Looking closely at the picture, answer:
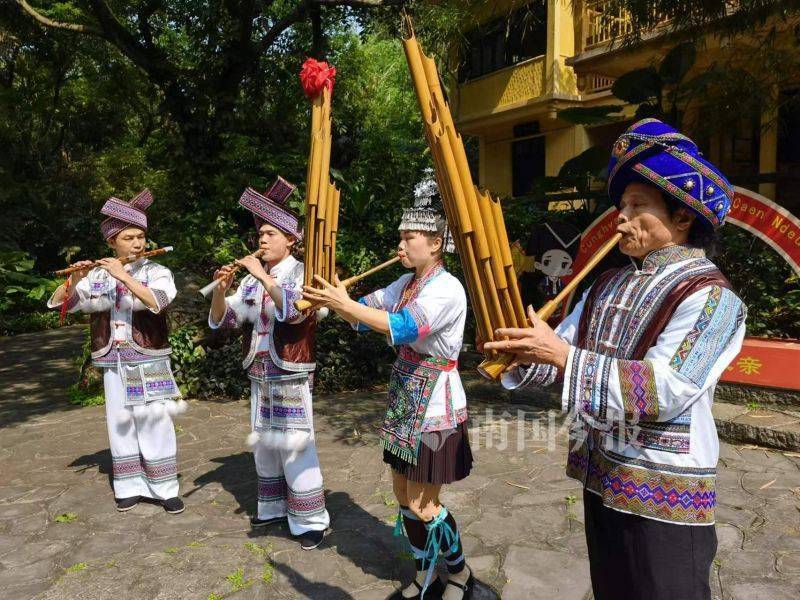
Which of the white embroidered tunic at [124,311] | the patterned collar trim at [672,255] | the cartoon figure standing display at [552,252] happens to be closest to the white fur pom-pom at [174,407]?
the white embroidered tunic at [124,311]

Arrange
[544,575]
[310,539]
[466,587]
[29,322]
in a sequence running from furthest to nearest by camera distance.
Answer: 1. [29,322]
2. [310,539]
3. [544,575]
4. [466,587]

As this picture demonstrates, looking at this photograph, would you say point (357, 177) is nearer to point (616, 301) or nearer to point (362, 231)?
point (362, 231)

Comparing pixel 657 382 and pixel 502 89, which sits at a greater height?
pixel 502 89

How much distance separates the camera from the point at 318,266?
111 inches

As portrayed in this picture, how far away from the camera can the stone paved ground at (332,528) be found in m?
3.53

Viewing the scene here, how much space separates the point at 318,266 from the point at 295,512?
1.91 metres

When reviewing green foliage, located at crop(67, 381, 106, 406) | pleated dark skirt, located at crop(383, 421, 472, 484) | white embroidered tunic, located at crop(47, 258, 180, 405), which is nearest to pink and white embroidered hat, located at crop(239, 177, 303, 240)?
white embroidered tunic, located at crop(47, 258, 180, 405)

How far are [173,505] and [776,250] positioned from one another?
5.44m

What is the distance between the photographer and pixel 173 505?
4.57 metres

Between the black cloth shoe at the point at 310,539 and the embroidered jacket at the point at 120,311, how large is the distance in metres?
1.72

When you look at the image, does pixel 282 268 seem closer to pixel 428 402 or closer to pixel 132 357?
pixel 132 357

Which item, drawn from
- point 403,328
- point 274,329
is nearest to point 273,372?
point 274,329

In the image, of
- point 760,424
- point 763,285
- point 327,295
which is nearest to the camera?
point 327,295

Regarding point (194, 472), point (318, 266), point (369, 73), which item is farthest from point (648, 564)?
point (369, 73)
